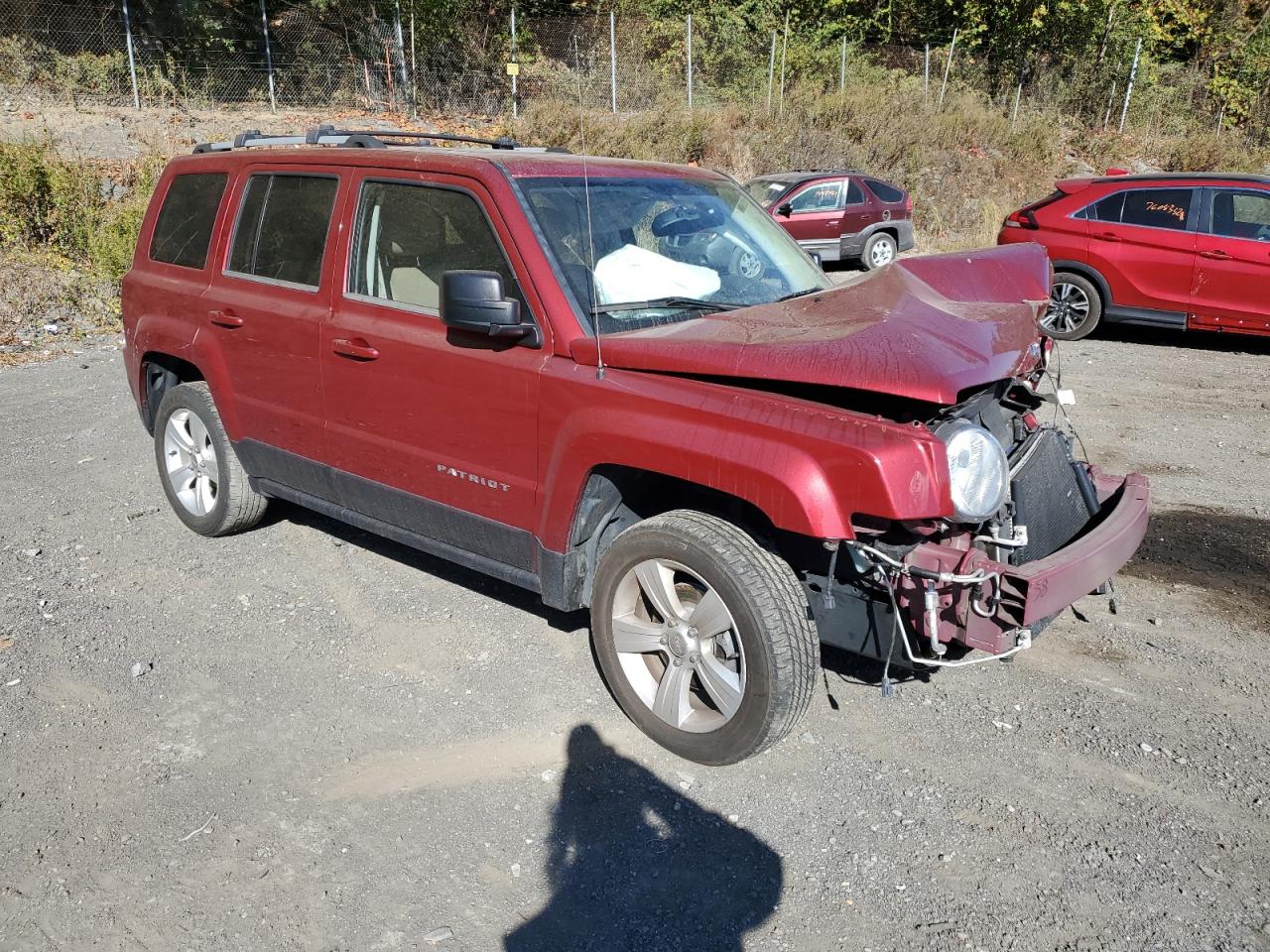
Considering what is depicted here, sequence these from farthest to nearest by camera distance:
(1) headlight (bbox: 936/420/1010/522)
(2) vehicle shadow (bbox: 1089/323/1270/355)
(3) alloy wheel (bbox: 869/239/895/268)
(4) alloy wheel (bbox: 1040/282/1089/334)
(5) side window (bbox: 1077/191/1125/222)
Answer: (3) alloy wheel (bbox: 869/239/895/268) < (4) alloy wheel (bbox: 1040/282/1089/334) < (2) vehicle shadow (bbox: 1089/323/1270/355) < (5) side window (bbox: 1077/191/1125/222) < (1) headlight (bbox: 936/420/1010/522)

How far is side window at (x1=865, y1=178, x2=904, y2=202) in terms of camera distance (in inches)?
655

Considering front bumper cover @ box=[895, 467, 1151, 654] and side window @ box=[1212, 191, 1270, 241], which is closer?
front bumper cover @ box=[895, 467, 1151, 654]

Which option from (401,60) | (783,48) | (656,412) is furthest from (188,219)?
(783,48)

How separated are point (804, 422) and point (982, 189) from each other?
2267 centimetres

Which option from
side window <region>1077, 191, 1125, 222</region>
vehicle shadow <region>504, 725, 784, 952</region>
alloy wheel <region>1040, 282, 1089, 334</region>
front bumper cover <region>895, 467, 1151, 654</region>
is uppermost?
side window <region>1077, 191, 1125, 222</region>

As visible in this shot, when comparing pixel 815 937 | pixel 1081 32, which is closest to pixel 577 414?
pixel 815 937

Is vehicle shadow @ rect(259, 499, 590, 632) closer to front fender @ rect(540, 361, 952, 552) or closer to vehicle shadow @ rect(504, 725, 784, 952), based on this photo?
front fender @ rect(540, 361, 952, 552)

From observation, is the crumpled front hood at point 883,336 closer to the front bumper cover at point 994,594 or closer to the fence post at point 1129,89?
the front bumper cover at point 994,594

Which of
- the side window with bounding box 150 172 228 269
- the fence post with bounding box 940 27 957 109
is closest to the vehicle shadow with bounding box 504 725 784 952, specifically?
the side window with bounding box 150 172 228 269

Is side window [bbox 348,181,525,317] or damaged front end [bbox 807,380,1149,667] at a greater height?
side window [bbox 348,181,525,317]

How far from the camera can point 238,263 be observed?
4.74 meters

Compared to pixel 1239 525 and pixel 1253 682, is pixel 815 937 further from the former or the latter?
pixel 1239 525

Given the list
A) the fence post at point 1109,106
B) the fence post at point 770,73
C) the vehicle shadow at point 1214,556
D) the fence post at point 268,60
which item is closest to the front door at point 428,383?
the vehicle shadow at point 1214,556

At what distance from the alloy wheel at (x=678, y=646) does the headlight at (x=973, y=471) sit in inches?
31.0
